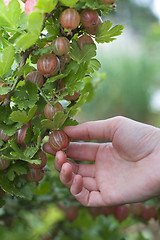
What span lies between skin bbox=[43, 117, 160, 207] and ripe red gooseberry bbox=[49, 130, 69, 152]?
51 mm

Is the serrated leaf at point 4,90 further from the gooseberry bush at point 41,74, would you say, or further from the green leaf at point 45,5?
the green leaf at point 45,5

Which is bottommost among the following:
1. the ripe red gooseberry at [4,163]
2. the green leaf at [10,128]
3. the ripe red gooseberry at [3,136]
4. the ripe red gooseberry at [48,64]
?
the ripe red gooseberry at [4,163]

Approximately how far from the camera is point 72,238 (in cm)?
83

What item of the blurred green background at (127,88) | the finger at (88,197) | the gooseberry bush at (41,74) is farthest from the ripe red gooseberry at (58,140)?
the blurred green background at (127,88)

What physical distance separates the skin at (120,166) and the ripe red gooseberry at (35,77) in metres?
0.12

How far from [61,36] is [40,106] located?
0.10 metres

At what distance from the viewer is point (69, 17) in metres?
0.34

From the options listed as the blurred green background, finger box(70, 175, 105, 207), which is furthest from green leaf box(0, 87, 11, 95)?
the blurred green background

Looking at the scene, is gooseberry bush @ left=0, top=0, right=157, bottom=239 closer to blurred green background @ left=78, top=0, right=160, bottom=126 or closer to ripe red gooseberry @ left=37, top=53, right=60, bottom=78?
ripe red gooseberry @ left=37, top=53, right=60, bottom=78

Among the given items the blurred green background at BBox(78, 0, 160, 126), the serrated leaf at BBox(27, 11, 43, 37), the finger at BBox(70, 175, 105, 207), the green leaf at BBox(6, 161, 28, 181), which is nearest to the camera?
the serrated leaf at BBox(27, 11, 43, 37)

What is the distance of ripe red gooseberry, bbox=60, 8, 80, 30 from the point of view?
337mm

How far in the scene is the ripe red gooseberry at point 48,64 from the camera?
0.36 m

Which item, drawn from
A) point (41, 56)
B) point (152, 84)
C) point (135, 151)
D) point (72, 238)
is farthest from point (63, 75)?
point (152, 84)

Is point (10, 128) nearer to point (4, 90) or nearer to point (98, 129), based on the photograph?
point (4, 90)
